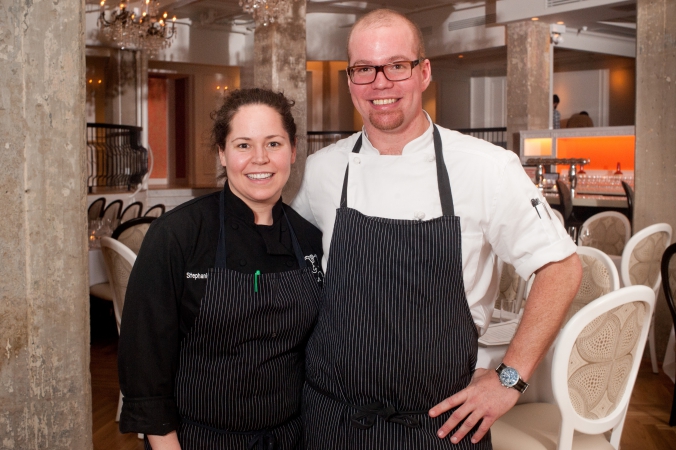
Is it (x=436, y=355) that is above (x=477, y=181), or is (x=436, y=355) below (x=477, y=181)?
below

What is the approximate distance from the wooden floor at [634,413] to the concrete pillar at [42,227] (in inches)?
64.7

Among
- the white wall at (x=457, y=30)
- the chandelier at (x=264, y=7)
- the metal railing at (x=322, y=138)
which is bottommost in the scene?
the metal railing at (x=322, y=138)

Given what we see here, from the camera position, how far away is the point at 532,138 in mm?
11188

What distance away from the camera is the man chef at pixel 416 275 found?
5.14 feet

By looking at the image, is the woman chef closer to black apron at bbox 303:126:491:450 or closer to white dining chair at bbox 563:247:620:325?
black apron at bbox 303:126:491:450

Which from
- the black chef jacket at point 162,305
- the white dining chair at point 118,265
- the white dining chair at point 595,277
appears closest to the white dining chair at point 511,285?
the white dining chair at point 595,277

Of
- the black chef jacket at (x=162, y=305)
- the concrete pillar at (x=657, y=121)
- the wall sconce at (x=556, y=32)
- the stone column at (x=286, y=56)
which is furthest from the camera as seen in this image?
the wall sconce at (x=556, y=32)

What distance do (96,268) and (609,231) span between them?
13.0 ft

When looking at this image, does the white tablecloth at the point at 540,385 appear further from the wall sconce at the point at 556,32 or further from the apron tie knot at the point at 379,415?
the wall sconce at the point at 556,32

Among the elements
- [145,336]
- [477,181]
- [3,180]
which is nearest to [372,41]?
[477,181]

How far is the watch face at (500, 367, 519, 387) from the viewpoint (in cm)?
158

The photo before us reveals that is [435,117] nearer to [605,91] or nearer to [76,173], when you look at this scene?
[605,91]

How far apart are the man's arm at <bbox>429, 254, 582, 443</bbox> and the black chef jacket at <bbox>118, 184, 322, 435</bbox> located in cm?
58

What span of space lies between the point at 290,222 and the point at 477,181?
18.1 inches
